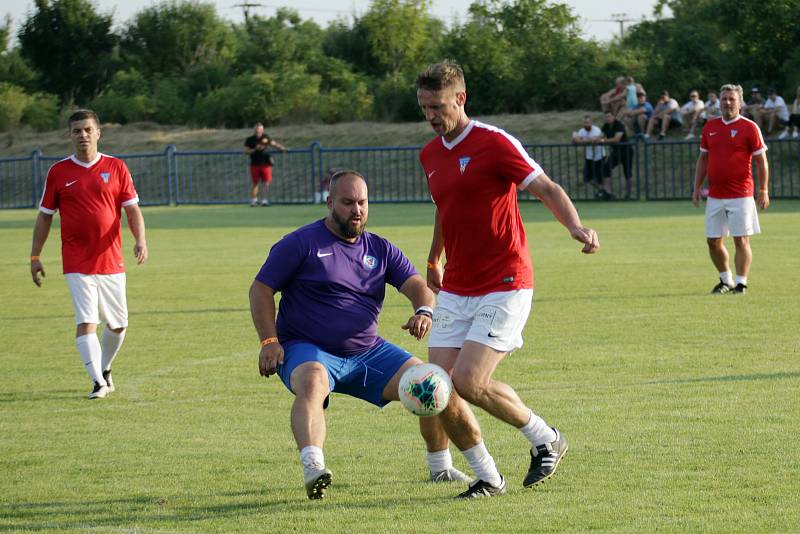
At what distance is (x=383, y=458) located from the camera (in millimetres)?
7508

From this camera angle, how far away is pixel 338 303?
6852mm

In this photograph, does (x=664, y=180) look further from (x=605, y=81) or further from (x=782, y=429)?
(x=782, y=429)

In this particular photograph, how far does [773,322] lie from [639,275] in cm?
485

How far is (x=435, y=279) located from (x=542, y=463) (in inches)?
49.7

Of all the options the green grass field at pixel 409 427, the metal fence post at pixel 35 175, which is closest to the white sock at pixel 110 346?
the green grass field at pixel 409 427

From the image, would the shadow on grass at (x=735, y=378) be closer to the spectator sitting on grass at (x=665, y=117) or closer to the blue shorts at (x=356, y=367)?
the blue shorts at (x=356, y=367)

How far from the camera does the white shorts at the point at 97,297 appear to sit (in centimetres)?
1008

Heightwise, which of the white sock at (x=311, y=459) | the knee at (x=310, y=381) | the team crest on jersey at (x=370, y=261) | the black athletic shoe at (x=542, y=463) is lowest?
the black athletic shoe at (x=542, y=463)

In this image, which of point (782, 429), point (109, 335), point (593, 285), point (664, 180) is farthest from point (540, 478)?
point (664, 180)

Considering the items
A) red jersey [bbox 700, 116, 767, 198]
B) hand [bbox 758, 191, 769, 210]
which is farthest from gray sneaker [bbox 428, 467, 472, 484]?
red jersey [bbox 700, 116, 767, 198]

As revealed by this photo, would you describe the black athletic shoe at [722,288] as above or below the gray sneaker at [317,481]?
below

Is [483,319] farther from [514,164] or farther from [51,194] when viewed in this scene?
[51,194]

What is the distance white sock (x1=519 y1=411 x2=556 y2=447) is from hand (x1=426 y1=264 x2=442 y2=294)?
3.25ft

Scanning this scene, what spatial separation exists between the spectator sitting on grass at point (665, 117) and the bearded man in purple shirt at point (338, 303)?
96.2 feet
